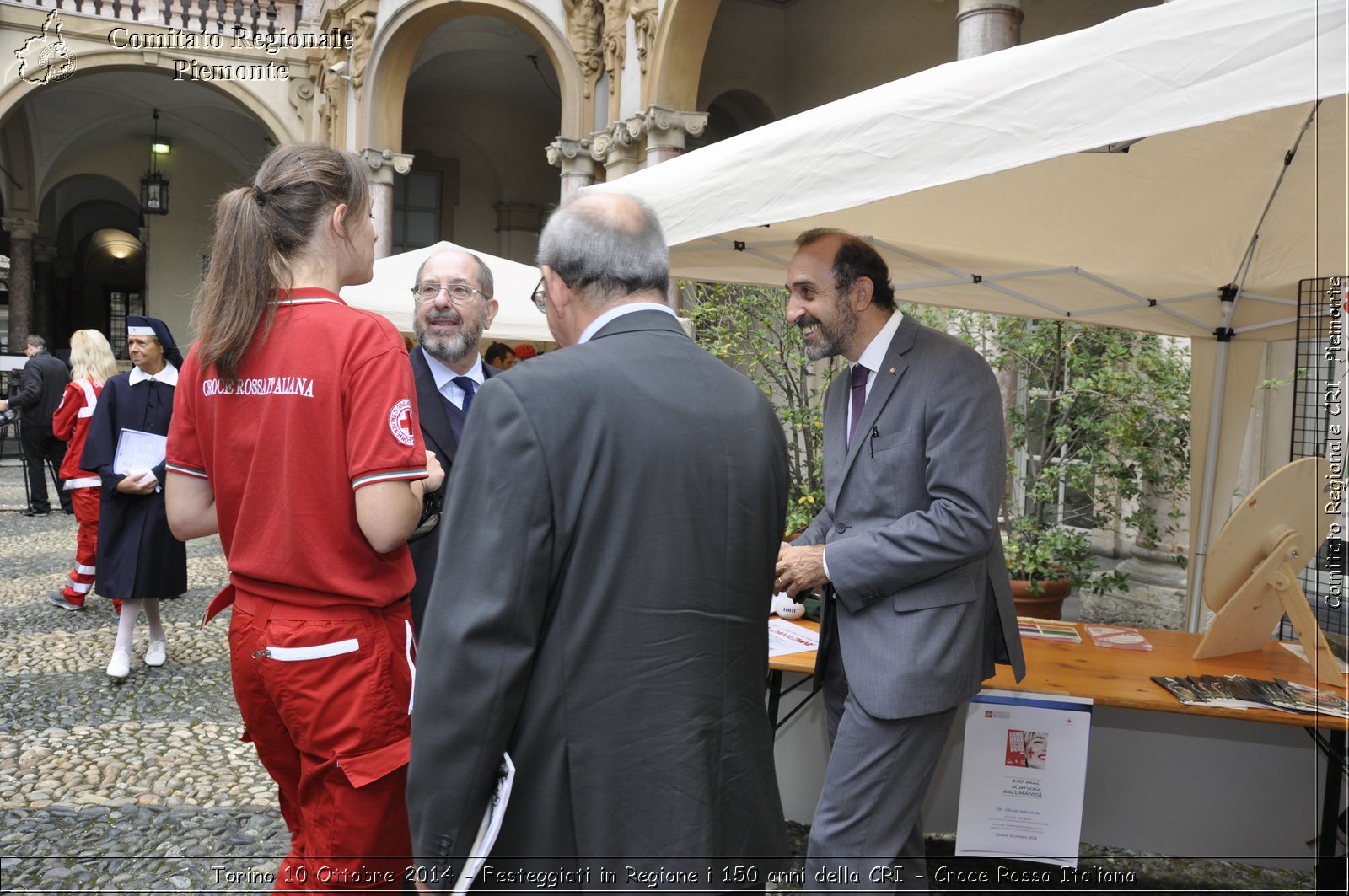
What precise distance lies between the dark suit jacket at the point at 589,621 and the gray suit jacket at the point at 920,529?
902 mm

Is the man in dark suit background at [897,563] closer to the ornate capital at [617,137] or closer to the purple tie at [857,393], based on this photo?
the purple tie at [857,393]

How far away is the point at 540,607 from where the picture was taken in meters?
1.51

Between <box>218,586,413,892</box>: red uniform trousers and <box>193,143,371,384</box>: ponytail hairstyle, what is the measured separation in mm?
514

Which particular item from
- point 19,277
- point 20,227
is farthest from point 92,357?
point 20,227

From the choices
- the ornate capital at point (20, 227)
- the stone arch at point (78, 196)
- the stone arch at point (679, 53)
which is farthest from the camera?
the stone arch at point (78, 196)

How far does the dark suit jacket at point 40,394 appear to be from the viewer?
1182 centimetres

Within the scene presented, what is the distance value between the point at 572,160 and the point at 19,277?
15.4m

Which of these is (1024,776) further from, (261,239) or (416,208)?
(416,208)

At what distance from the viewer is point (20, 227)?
71.6ft

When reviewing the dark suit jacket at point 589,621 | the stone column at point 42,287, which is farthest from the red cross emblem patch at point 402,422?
the stone column at point 42,287

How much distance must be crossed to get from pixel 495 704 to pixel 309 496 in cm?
74

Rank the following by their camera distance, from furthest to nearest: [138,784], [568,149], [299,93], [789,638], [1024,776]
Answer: [299,93] < [568,149] < [138,784] < [789,638] < [1024,776]

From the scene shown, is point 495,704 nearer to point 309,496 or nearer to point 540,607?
point 540,607

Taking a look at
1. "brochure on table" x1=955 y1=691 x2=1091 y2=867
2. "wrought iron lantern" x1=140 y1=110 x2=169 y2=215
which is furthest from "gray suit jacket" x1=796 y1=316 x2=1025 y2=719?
"wrought iron lantern" x1=140 y1=110 x2=169 y2=215
